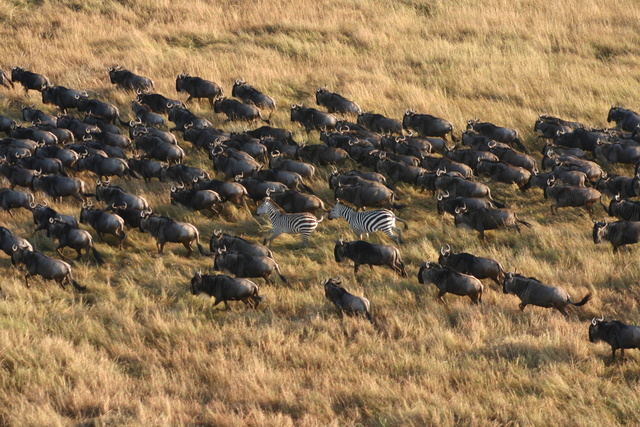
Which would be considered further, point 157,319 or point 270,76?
point 270,76

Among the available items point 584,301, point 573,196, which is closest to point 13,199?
point 584,301

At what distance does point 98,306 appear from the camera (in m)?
11.6

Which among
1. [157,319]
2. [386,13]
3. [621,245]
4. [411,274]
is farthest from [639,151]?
[386,13]

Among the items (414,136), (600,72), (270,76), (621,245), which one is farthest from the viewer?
(600,72)

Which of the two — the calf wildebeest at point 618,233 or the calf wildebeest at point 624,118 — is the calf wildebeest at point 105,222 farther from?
the calf wildebeest at point 624,118

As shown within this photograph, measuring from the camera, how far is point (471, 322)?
11.4 m

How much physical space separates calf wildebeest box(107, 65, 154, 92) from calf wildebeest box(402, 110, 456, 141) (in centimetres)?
771

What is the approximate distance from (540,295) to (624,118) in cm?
1162

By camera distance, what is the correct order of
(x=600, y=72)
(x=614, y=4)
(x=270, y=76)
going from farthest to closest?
(x=614, y=4), (x=600, y=72), (x=270, y=76)

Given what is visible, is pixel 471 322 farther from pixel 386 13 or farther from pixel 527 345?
pixel 386 13

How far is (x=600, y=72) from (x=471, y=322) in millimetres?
18096

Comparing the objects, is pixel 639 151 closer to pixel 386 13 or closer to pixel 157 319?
pixel 157 319

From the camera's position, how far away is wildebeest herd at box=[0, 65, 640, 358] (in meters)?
12.5

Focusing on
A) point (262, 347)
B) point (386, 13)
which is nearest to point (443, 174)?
point (262, 347)
